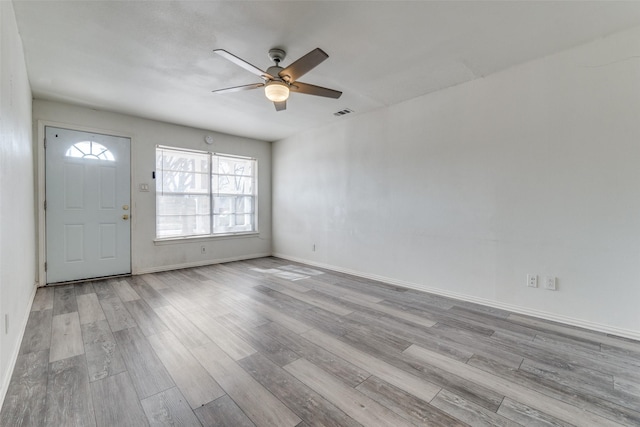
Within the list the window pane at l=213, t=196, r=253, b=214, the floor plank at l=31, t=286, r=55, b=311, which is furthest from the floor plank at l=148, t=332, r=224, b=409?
the window pane at l=213, t=196, r=253, b=214

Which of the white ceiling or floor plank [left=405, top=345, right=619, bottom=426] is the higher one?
the white ceiling

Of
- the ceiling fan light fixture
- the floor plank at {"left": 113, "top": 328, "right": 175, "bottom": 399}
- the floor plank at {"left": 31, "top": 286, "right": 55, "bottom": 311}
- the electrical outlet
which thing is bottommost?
the floor plank at {"left": 113, "top": 328, "right": 175, "bottom": 399}

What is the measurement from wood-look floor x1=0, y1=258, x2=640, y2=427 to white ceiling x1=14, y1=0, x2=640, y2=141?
2.54 metres

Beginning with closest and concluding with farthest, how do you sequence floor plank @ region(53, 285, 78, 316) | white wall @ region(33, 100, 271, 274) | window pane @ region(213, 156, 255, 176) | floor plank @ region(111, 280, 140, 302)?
floor plank @ region(53, 285, 78, 316) < floor plank @ region(111, 280, 140, 302) < white wall @ region(33, 100, 271, 274) < window pane @ region(213, 156, 255, 176)

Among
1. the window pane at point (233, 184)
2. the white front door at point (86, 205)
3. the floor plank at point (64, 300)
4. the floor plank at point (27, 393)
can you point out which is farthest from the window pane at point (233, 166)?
the floor plank at point (27, 393)

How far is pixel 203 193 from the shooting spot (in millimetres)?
5184

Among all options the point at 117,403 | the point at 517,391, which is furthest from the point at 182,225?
the point at 517,391

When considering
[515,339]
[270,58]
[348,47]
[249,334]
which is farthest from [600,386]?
[270,58]

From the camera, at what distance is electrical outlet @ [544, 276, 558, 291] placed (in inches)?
105

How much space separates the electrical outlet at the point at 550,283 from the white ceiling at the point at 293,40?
7.13ft

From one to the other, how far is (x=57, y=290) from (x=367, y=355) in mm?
4066

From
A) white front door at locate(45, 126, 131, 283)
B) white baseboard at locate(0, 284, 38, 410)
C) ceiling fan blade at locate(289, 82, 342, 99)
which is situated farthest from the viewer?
white front door at locate(45, 126, 131, 283)

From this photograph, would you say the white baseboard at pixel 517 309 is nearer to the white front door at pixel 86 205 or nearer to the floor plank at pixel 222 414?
the floor plank at pixel 222 414

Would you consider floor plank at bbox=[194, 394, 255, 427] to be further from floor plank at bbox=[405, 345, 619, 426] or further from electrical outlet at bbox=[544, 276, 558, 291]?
electrical outlet at bbox=[544, 276, 558, 291]
